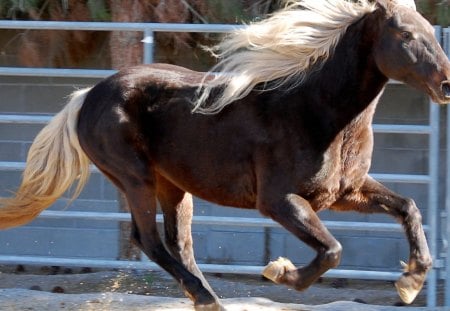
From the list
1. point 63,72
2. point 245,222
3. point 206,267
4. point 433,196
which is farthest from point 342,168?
point 63,72

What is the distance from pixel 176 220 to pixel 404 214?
130 cm

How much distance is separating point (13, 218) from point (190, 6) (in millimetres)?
2255

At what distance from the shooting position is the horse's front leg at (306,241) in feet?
14.8

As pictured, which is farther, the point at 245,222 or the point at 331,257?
the point at 245,222

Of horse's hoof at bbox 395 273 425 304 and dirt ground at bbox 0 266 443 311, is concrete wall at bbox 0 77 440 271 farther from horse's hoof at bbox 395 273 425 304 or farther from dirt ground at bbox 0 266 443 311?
horse's hoof at bbox 395 273 425 304

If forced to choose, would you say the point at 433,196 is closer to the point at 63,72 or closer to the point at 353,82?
the point at 353,82

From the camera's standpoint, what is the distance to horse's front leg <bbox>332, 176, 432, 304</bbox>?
15.4ft

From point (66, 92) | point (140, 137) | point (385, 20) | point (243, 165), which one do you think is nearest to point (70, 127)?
point (140, 137)

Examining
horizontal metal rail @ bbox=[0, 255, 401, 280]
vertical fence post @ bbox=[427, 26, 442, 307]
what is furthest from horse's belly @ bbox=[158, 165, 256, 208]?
vertical fence post @ bbox=[427, 26, 442, 307]

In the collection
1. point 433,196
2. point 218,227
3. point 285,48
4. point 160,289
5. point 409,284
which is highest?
point 285,48

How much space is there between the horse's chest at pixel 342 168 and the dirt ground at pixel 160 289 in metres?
1.17

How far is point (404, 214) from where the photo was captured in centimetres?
485

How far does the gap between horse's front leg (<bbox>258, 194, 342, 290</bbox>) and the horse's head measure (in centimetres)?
77

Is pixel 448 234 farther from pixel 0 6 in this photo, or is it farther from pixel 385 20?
pixel 0 6
